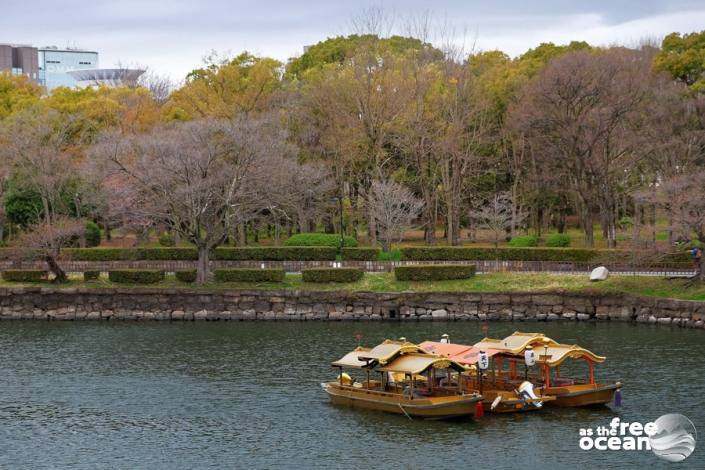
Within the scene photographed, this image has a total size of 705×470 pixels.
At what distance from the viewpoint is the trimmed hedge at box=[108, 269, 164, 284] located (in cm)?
6512

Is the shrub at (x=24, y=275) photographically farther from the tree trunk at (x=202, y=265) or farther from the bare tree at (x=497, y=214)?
the bare tree at (x=497, y=214)

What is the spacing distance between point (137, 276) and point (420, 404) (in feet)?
113

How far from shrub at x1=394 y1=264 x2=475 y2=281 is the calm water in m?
9.11

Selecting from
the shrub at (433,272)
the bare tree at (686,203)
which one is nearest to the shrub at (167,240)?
the shrub at (433,272)

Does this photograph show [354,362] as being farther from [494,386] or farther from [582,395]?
[582,395]

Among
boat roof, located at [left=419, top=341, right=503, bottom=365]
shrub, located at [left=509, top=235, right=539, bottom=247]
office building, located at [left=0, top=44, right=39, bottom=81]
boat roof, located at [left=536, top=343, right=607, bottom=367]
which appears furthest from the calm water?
office building, located at [left=0, top=44, right=39, bottom=81]

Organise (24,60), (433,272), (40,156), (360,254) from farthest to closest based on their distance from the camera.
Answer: (24,60), (40,156), (360,254), (433,272)

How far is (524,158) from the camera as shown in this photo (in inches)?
3484

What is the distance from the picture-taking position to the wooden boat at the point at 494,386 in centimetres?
3609

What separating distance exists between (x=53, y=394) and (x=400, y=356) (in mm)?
14527

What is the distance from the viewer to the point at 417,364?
36.2m

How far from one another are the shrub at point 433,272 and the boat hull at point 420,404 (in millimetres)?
27536

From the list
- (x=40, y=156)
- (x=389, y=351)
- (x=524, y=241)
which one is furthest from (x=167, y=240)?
(x=389, y=351)

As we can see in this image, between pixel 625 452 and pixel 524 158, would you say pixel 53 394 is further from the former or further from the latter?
pixel 524 158
